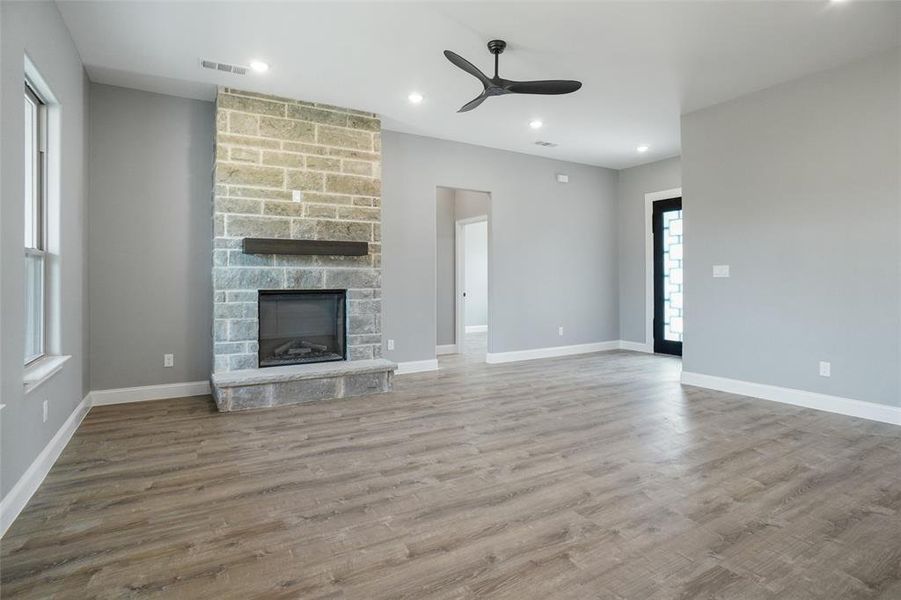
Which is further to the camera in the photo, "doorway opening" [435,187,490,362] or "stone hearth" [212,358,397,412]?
"doorway opening" [435,187,490,362]

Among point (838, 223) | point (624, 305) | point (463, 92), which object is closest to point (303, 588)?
point (463, 92)

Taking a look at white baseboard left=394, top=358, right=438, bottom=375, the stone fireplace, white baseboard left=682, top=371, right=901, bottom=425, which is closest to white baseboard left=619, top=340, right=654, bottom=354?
white baseboard left=682, top=371, right=901, bottom=425

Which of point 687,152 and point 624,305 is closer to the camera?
point 687,152

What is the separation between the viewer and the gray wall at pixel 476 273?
995cm

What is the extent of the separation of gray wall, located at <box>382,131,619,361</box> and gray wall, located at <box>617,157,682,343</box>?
15 cm

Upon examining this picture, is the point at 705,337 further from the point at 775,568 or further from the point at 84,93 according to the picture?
the point at 84,93

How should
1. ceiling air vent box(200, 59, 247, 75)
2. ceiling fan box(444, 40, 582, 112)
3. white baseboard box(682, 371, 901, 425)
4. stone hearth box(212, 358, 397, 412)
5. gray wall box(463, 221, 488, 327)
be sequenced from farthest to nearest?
gray wall box(463, 221, 488, 327), stone hearth box(212, 358, 397, 412), ceiling air vent box(200, 59, 247, 75), white baseboard box(682, 371, 901, 425), ceiling fan box(444, 40, 582, 112)

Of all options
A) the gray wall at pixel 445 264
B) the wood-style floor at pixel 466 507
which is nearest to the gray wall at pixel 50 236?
the wood-style floor at pixel 466 507

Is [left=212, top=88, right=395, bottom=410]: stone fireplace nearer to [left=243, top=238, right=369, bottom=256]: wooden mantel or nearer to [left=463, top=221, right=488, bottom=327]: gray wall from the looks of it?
[left=243, top=238, right=369, bottom=256]: wooden mantel

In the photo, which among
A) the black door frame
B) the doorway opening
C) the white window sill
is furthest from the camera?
the doorway opening

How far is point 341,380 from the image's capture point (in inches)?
179

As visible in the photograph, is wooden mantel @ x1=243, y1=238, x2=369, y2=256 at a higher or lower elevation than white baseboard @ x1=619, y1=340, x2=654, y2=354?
higher

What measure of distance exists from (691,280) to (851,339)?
1478 millimetres

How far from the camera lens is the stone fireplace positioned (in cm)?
434
